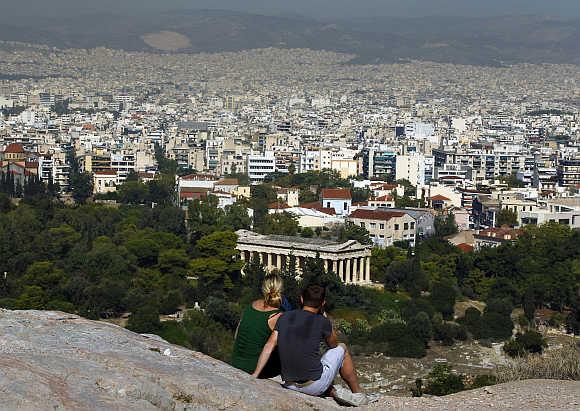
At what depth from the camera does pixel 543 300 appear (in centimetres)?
2727

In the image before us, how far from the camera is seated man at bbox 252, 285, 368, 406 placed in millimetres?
7383

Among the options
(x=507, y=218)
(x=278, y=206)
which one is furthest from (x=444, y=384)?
(x=278, y=206)

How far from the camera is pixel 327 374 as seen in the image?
7.49m

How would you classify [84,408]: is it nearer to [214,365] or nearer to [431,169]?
[214,365]

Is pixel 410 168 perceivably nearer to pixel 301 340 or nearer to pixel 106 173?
pixel 106 173

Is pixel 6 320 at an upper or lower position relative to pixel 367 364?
upper

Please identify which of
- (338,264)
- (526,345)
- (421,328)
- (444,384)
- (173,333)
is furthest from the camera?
(338,264)

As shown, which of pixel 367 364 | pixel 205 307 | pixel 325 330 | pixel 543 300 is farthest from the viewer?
pixel 543 300

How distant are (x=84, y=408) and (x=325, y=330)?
1.59 m

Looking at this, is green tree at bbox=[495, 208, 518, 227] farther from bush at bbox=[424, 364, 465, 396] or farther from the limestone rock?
the limestone rock

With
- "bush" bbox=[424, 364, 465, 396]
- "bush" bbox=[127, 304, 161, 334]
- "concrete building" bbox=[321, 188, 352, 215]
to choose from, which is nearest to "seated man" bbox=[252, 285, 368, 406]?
"bush" bbox=[424, 364, 465, 396]

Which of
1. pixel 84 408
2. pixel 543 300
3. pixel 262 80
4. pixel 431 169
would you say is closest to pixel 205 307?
pixel 543 300

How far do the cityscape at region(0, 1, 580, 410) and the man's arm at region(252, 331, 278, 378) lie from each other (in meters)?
0.01

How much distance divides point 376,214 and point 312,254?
833 cm
